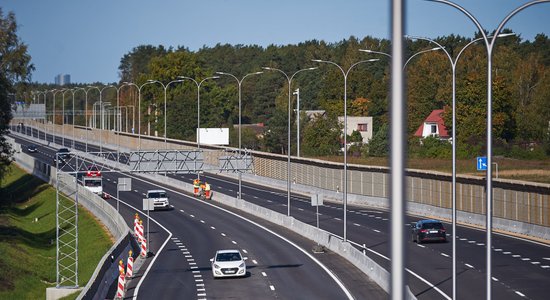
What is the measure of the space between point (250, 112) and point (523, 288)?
155 metres

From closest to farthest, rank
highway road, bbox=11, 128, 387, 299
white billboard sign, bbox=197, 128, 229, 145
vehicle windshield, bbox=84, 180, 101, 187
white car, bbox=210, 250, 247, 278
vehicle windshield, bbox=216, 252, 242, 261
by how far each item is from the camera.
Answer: highway road, bbox=11, 128, 387, 299 → white car, bbox=210, 250, 247, 278 → vehicle windshield, bbox=216, 252, 242, 261 → vehicle windshield, bbox=84, 180, 101, 187 → white billboard sign, bbox=197, 128, 229, 145

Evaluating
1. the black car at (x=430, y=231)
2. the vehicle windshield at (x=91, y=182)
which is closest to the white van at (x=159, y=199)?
the vehicle windshield at (x=91, y=182)

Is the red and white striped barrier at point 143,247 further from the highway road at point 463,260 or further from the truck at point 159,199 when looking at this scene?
the truck at point 159,199

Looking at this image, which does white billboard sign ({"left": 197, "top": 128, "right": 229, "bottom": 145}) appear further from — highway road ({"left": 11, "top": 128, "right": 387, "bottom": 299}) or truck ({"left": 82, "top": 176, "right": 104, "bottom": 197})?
highway road ({"left": 11, "top": 128, "right": 387, "bottom": 299})

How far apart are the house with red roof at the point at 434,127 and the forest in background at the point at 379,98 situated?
184 cm

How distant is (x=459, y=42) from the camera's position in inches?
6319

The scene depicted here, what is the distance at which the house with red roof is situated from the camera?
403 ft

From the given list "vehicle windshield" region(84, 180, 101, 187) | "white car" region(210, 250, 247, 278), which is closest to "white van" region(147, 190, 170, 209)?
"vehicle windshield" region(84, 180, 101, 187)

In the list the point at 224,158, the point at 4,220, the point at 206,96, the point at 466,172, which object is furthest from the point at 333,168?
the point at 206,96

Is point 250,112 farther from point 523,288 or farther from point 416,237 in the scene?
point 523,288

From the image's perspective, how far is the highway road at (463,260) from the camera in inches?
1431

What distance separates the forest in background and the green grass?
1355 cm

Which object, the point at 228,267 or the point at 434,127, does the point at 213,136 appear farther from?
the point at 228,267

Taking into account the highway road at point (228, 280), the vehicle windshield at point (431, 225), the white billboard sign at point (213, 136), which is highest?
the white billboard sign at point (213, 136)
